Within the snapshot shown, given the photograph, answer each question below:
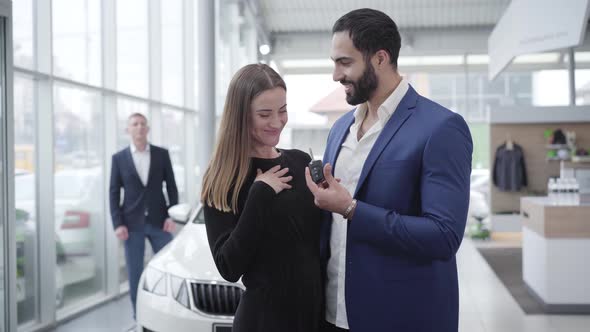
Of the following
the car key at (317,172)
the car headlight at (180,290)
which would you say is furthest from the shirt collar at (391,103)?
the car headlight at (180,290)

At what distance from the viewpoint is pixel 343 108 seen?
17141 mm

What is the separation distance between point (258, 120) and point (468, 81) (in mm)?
13115

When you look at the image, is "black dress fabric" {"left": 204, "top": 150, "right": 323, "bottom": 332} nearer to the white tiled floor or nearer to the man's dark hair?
the man's dark hair

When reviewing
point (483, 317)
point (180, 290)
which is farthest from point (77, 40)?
point (483, 317)

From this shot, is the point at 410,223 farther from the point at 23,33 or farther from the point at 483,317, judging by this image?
the point at 23,33

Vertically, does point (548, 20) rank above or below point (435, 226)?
above

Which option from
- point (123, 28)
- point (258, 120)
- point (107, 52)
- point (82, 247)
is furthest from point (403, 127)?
point (123, 28)

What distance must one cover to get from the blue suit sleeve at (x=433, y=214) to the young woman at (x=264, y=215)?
0.23 m

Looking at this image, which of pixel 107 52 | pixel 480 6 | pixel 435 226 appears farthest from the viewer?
pixel 480 6

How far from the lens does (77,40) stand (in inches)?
225

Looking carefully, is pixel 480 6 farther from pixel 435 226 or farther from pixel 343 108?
pixel 435 226

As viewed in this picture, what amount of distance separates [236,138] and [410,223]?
53cm

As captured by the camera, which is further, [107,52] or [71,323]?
[107,52]

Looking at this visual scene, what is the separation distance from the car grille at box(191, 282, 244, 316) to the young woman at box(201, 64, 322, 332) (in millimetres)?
1187
